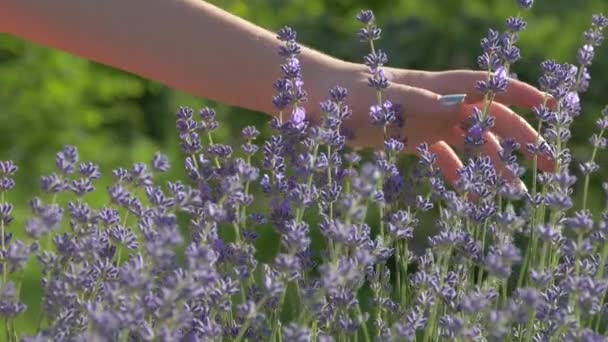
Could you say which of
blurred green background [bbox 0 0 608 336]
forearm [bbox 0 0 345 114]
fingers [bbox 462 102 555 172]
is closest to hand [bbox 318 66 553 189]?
fingers [bbox 462 102 555 172]

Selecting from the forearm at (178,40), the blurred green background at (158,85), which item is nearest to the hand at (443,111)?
the forearm at (178,40)

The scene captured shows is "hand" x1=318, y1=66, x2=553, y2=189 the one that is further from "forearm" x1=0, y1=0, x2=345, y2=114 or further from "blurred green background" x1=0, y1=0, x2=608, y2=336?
"blurred green background" x1=0, y1=0, x2=608, y2=336

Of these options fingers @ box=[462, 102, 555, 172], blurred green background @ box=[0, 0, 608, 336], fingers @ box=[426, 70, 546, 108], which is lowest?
fingers @ box=[462, 102, 555, 172]

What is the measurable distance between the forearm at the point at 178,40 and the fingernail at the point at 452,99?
291 mm

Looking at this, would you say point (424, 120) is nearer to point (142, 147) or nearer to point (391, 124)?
point (391, 124)

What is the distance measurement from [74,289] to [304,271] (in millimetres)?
449

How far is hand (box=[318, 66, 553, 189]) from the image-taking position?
6.75 ft

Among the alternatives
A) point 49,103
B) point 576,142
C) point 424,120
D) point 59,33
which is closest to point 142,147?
point 49,103

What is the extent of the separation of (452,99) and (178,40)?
19.9 inches

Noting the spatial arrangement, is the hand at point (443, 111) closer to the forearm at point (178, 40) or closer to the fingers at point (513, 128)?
the fingers at point (513, 128)

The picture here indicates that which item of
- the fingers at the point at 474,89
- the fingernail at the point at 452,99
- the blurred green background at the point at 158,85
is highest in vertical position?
the blurred green background at the point at 158,85

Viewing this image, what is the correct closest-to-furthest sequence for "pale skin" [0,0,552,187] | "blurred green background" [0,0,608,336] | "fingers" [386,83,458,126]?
1. "fingers" [386,83,458,126]
2. "pale skin" [0,0,552,187]
3. "blurred green background" [0,0,608,336]

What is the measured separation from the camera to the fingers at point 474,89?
6.95ft

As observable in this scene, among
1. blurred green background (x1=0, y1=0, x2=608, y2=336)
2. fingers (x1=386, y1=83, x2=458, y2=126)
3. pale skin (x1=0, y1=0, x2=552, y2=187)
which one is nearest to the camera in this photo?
fingers (x1=386, y1=83, x2=458, y2=126)
